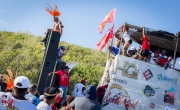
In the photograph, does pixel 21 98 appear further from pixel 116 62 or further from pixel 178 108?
pixel 178 108

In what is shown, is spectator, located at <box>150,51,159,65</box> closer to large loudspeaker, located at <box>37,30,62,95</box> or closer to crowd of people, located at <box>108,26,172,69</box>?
crowd of people, located at <box>108,26,172,69</box>

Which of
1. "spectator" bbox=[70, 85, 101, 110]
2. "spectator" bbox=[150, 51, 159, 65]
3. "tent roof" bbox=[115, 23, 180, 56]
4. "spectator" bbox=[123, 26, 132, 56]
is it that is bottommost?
"spectator" bbox=[70, 85, 101, 110]

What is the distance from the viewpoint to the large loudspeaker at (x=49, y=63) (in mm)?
8805

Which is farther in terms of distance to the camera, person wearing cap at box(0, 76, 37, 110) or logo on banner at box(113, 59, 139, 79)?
logo on banner at box(113, 59, 139, 79)

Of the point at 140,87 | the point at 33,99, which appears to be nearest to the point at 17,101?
the point at 33,99

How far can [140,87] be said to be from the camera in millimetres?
8016

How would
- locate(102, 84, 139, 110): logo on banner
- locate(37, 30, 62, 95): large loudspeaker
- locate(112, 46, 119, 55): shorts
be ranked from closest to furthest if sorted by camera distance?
A: locate(102, 84, 139, 110): logo on banner < locate(37, 30, 62, 95): large loudspeaker < locate(112, 46, 119, 55): shorts

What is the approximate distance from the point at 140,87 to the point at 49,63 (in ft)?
10.4

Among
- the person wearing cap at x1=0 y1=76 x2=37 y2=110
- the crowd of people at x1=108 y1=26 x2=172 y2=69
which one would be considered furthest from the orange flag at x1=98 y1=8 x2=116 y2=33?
the person wearing cap at x1=0 y1=76 x2=37 y2=110

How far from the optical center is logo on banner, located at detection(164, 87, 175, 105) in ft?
26.7

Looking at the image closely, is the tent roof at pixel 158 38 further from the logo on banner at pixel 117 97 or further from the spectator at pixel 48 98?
the spectator at pixel 48 98

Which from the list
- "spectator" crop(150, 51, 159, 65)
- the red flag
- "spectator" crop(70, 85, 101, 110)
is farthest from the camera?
the red flag

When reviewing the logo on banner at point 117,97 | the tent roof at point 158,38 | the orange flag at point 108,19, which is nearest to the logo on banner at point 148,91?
the logo on banner at point 117,97

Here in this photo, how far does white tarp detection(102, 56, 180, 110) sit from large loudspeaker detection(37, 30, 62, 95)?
2.17 meters
